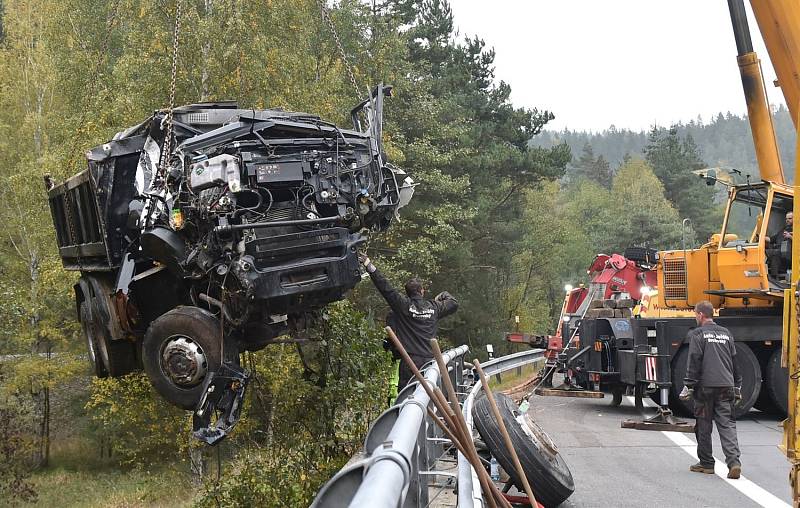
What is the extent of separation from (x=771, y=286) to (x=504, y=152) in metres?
19.1

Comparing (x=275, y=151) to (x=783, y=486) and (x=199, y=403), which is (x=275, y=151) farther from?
(x=783, y=486)

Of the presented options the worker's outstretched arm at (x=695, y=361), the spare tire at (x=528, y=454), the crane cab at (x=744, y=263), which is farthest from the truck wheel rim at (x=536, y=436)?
the crane cab at (x=744, y=263)

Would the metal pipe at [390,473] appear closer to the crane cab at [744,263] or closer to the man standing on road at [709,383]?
the man standing on road at [709,383]

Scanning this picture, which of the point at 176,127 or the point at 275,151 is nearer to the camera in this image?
the point at 275,151

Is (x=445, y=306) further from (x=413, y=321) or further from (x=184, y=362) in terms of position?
(x=184, y=362)

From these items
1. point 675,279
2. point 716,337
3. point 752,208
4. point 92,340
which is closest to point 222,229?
point 92,340

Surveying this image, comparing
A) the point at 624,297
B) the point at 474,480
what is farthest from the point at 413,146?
the point at 474,480

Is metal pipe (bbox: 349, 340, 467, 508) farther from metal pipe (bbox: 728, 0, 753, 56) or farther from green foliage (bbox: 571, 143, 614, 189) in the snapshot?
green foliage (bbox: 571, 143, 614, 189)

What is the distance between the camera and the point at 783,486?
809cm

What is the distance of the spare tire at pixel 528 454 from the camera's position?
6348mm

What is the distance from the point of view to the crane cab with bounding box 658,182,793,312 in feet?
41.5

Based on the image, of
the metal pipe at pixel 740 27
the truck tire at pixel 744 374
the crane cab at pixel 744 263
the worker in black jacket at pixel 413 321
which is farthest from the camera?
the crane cab at pixel 744 263

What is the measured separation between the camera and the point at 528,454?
6457mm

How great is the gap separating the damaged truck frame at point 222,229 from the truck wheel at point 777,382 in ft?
24.6
